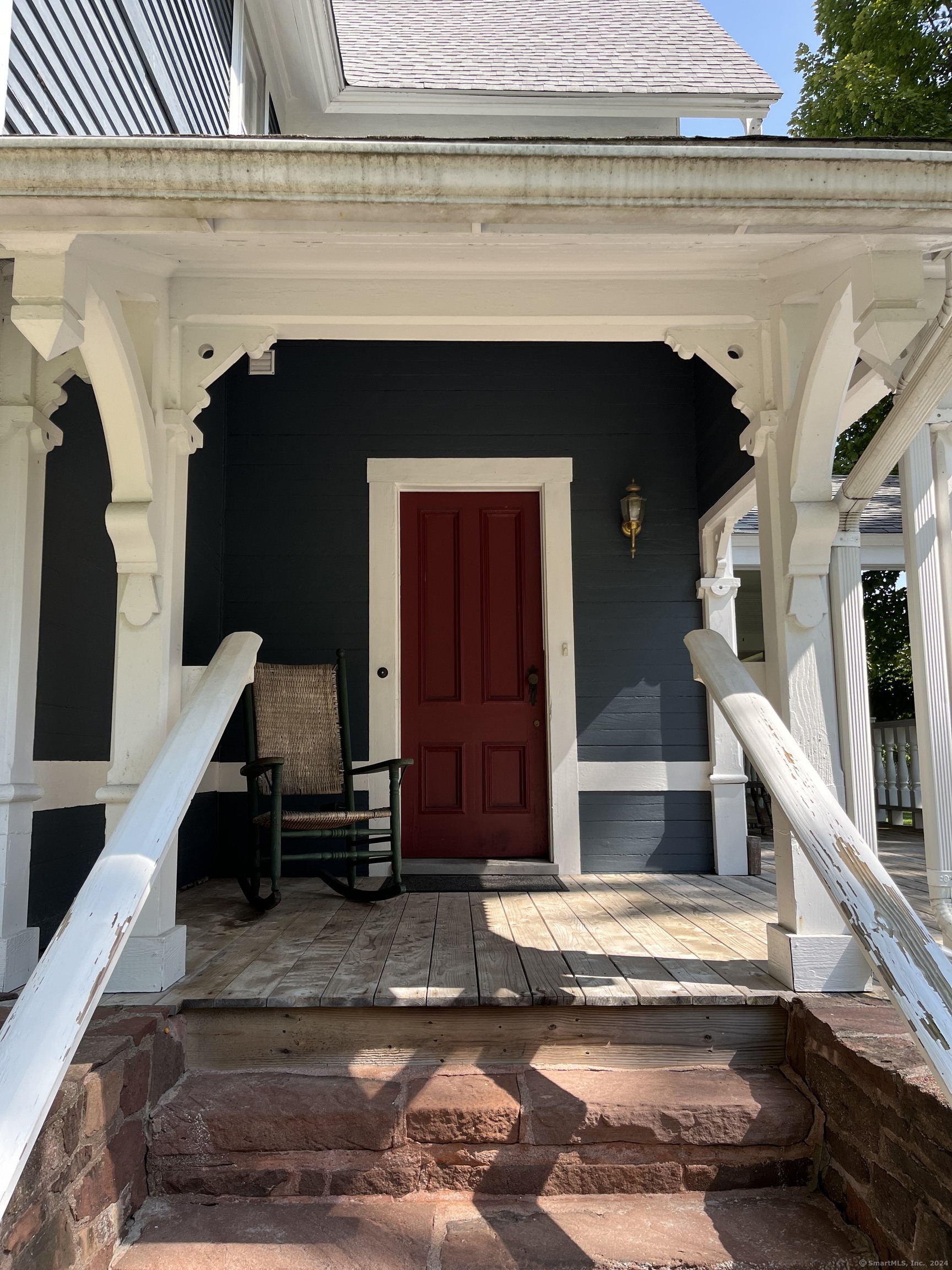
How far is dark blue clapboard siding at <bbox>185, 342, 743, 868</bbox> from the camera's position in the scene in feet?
15.2

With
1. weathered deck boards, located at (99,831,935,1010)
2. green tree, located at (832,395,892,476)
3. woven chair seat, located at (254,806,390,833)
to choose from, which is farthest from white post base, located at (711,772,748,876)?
green tree, located at (832,395,892,476)

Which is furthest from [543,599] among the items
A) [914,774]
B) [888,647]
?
[888,647]

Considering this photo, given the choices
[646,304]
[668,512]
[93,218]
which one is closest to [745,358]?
[646,304]

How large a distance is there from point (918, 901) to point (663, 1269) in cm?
236

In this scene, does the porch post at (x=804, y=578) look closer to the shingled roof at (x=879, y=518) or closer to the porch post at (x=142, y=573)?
the porch post at (x=142, y=573)

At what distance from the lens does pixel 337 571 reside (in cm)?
465

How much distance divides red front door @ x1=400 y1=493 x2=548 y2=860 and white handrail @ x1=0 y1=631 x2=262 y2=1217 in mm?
2365

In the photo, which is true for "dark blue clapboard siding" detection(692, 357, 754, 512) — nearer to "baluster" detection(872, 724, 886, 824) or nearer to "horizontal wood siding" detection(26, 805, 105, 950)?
"horizontal wood siding" detection(26, 805, 105, 950)

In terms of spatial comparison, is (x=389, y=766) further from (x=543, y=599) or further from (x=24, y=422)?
(x=24, y=422)

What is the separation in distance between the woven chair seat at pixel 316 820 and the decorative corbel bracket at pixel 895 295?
7.81 feet

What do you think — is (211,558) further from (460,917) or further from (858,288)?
(858,288)

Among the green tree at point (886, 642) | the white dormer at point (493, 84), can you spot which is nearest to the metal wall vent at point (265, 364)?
the white dormer at point (493, 84)

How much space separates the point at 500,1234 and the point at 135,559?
1.81 metres

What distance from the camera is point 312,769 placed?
12.9 feet
